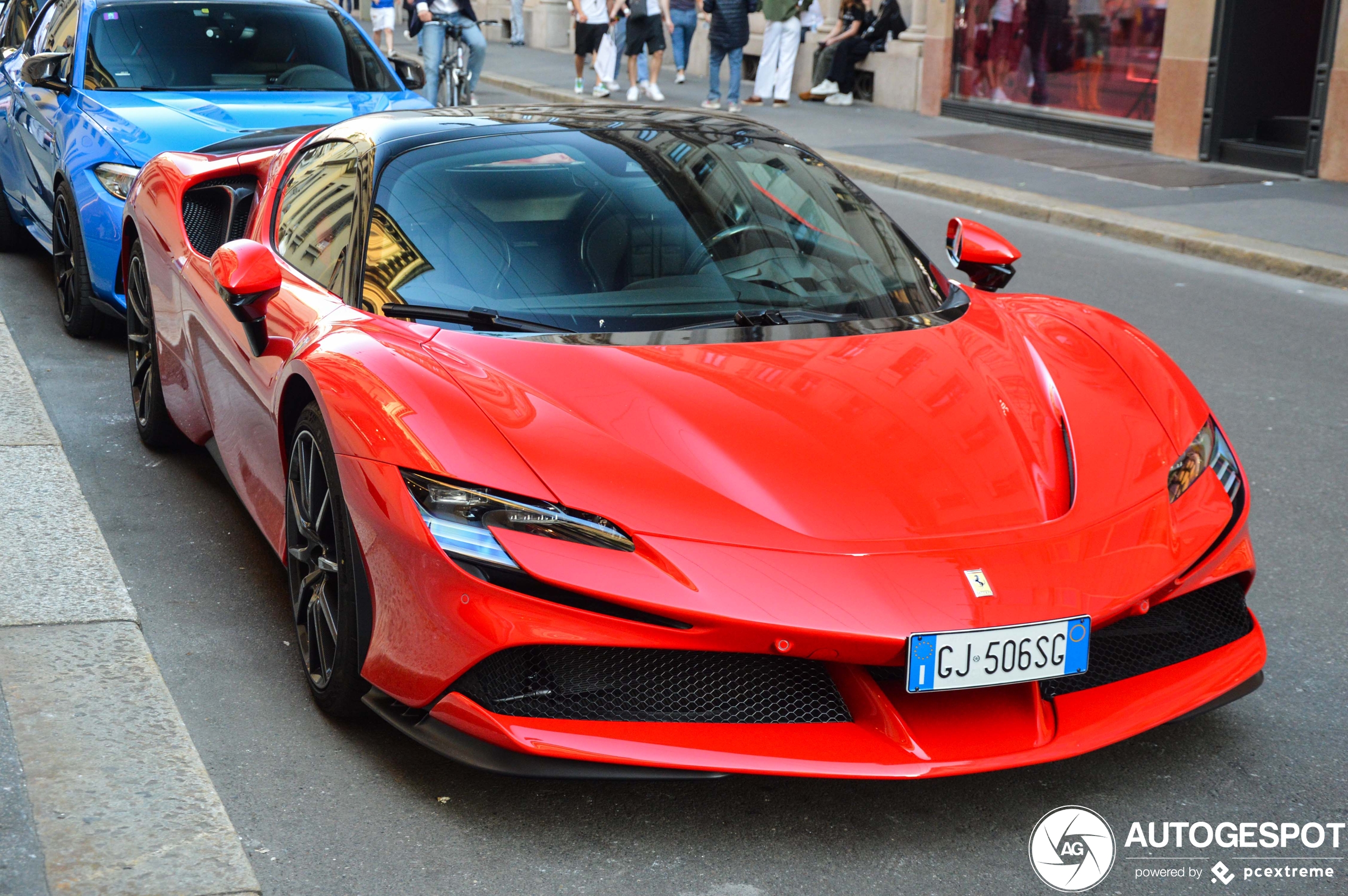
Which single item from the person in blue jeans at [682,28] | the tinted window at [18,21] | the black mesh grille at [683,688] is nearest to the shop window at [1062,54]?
the person in blue jeans at [682,28]

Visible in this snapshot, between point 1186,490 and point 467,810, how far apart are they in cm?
166

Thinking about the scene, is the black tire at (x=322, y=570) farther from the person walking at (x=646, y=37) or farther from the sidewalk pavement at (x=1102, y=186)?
the person walking at (x=646, y=37)

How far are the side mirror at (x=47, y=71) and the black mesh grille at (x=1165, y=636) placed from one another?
6.12m

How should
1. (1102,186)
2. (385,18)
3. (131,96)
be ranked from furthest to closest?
(385,18)
(1102,186)
(131,96)

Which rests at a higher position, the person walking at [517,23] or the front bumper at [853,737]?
the person walking at [517,23]

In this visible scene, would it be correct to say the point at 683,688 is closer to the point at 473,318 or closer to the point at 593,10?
the point at 473,318

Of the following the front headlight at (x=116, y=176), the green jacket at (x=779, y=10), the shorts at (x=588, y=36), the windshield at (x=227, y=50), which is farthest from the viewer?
the shorts at (x=588, y=36)

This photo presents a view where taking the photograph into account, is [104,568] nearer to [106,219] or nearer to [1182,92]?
[106,219]

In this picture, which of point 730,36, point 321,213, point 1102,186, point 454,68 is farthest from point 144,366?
point 730,36

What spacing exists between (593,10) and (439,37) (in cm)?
362

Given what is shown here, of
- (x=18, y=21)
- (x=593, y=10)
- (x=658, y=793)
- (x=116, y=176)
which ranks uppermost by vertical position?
(x=593, y=10)

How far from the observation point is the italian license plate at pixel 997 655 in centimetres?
285

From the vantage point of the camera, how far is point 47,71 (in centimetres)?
767

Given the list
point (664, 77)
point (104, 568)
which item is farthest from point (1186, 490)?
point (664, 77)
